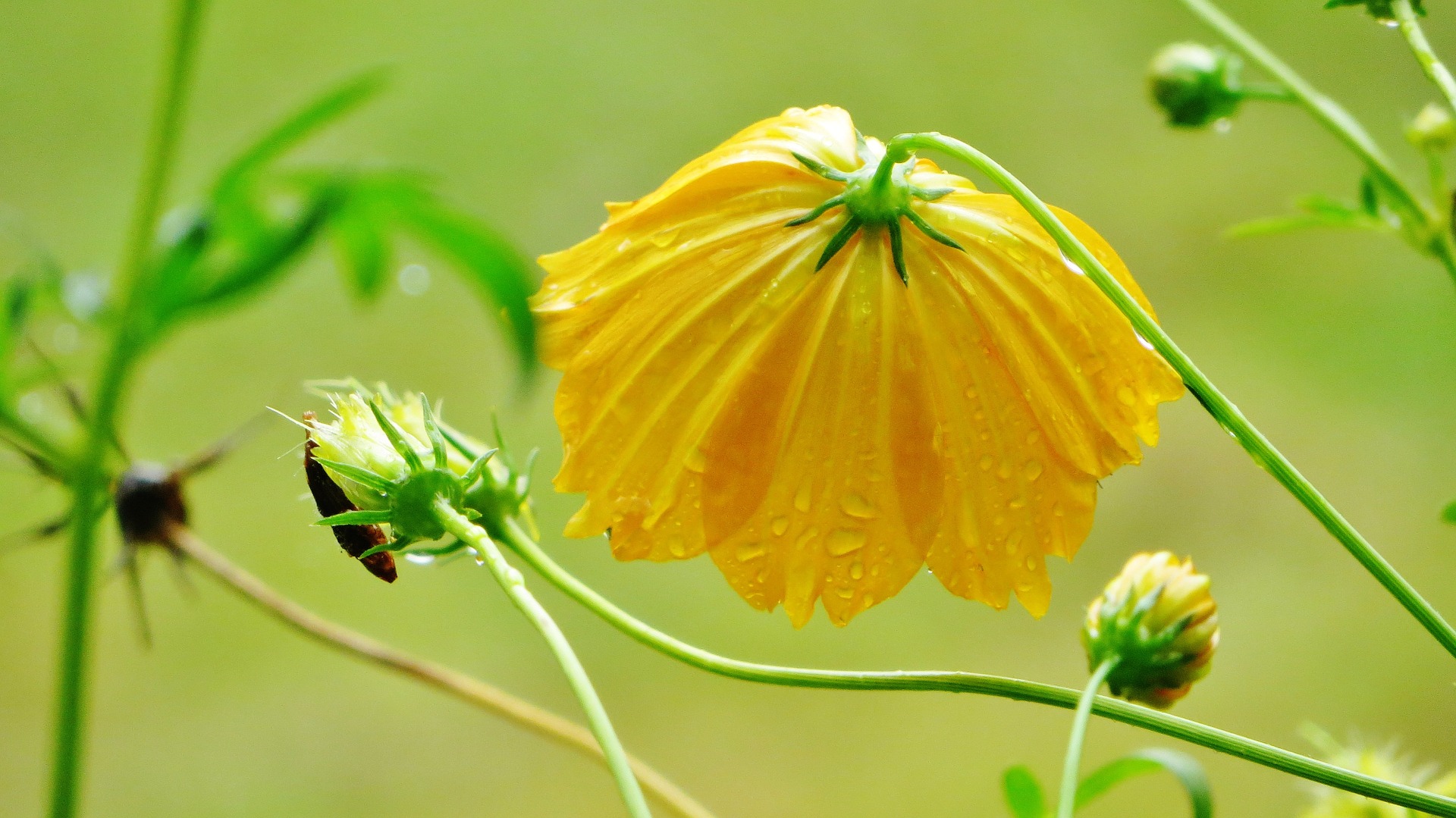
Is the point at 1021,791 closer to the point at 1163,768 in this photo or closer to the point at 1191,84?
the point at 1163,768

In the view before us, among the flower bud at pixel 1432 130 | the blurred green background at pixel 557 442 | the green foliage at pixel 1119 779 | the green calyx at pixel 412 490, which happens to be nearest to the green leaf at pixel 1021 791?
the green foliage at pixel 1119 779

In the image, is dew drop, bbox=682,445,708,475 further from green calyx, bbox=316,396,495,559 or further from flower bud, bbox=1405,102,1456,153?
flower bud, bbox=1405,102,1456,153

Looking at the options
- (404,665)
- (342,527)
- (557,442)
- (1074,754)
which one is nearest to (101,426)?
(342,527)

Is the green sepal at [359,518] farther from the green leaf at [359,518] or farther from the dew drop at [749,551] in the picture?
the dew drop at [749,551]

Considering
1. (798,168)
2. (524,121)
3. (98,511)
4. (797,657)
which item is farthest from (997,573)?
(524,121)

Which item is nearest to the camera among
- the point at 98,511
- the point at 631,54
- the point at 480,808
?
the point at 98,511

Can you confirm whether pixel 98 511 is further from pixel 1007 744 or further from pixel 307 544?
pixel 1007 744
